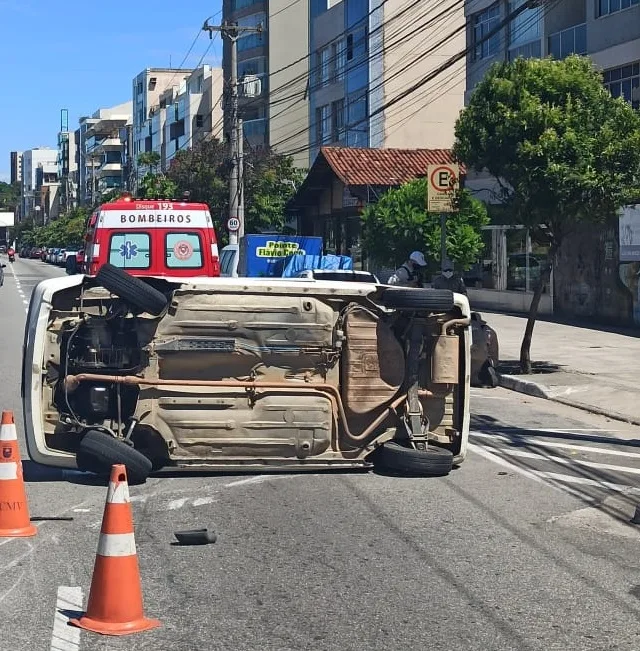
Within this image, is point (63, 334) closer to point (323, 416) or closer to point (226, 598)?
point (323, 416)

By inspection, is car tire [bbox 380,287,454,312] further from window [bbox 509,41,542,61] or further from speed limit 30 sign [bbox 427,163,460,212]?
window [bbox 509,41,542,61]

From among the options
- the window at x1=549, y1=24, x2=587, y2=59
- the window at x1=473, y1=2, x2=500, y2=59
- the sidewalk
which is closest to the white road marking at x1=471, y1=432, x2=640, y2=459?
the sidewalk

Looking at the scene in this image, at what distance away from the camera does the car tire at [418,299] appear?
28.1ft

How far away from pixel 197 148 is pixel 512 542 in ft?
137

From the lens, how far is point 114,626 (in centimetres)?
532

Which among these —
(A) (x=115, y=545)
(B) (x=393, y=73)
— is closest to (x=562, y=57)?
(B) (x=393, y=73)

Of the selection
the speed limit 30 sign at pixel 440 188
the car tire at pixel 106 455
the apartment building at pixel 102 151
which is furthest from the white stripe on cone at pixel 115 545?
the apartment building at pixel 102 151

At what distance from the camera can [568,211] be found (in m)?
15.7

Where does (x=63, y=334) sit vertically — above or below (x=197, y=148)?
below

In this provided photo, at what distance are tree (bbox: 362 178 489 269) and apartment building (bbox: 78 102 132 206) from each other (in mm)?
108269

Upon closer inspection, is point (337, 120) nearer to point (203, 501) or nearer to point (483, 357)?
point (483, 357)

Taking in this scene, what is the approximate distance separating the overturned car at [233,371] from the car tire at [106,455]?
0.04 ft

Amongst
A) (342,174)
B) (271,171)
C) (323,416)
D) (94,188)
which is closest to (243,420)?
(323,416)

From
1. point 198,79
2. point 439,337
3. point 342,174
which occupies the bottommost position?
point 439,337
